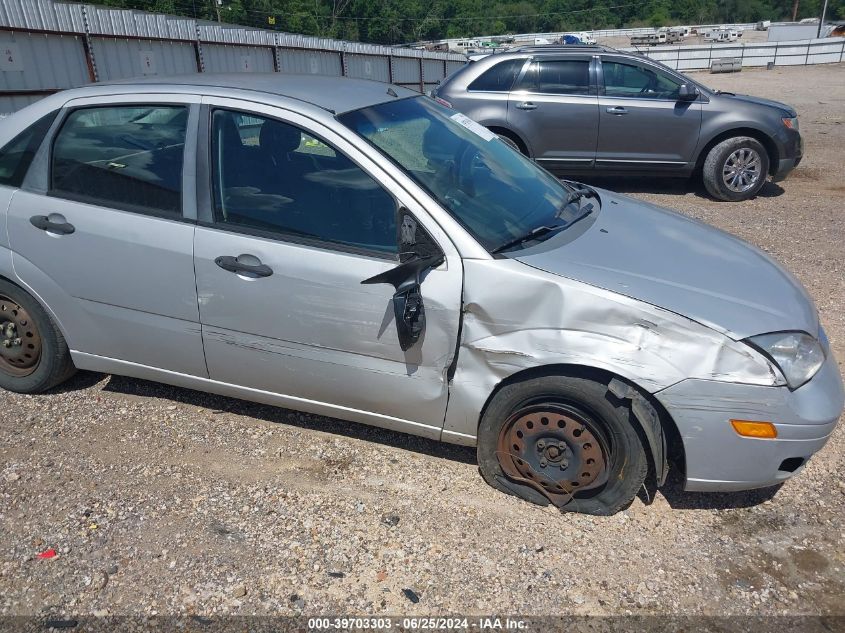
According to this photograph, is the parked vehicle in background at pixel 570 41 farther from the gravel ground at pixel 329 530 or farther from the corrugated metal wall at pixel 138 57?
the gravel ground at pixel 329 530

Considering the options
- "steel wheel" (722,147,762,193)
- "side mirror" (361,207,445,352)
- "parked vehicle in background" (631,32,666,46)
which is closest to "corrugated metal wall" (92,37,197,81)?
"steel wheel" (722,147,762,193)

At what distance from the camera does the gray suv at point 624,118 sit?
8.43 metres

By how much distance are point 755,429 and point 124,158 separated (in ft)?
10.5

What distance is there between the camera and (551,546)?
2.86 metres

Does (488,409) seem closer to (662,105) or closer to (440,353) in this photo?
(440,353)

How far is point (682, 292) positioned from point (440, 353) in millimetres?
1051

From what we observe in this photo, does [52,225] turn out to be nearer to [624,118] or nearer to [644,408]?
[644,408]

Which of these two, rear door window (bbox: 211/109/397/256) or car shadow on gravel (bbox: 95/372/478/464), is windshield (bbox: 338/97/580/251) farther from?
car shadow on gravel (bbox: 95/372/478/464)

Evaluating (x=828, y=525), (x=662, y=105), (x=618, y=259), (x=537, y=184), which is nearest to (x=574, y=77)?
(x=662, y=105)

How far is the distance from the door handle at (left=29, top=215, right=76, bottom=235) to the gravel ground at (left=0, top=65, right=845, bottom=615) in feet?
3.51

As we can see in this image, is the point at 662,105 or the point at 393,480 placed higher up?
the point at 662,105

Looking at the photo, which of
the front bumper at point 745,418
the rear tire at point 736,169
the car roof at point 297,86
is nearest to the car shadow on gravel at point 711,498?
the front bumper at point 745,418

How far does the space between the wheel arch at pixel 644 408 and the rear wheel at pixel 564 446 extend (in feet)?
0.11

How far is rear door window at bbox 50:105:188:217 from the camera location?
131 inches
